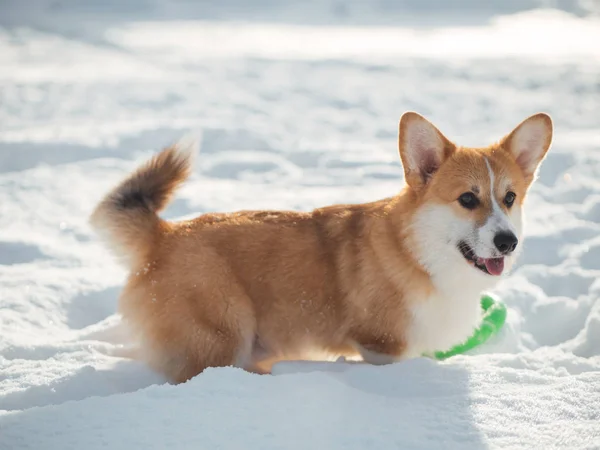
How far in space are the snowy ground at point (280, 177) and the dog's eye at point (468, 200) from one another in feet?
2.11

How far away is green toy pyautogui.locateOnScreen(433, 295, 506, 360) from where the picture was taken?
3.11 meters

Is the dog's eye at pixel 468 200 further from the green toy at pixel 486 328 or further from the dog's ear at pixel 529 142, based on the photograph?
the green toy at pixel 486 328

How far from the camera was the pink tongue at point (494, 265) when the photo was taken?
2.73m

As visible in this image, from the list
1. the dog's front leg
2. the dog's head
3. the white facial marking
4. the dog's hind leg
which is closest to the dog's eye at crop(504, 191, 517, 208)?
the dog's head

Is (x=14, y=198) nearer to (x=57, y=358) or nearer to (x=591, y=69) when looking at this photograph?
(x=57, y=358)

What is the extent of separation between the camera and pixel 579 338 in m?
3.21

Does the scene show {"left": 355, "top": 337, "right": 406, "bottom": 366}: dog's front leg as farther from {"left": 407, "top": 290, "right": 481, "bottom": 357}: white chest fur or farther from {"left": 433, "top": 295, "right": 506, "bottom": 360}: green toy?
{"left": 433, "top": 295, "right": 506, "bottom": 360}: green toy

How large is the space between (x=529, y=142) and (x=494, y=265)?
0.61 m

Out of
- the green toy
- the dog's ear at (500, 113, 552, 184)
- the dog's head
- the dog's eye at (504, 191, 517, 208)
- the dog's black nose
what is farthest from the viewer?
the green toy

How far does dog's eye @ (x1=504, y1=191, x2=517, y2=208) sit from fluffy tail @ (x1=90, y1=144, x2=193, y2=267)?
1.36 metres

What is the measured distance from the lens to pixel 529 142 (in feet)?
9.75

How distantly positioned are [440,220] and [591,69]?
7.08 metres

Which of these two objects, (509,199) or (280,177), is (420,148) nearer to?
(509,199)

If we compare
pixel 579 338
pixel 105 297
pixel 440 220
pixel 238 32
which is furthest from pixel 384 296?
pixel 238 32
